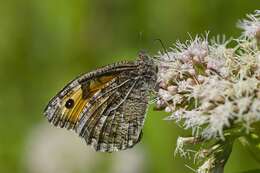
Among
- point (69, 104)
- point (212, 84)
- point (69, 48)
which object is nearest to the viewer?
point (212, 84)

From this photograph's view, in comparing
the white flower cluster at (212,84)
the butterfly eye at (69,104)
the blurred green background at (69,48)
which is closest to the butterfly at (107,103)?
the butterfly eye at (69,104)

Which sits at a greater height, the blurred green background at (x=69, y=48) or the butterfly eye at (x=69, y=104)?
the blurred green background at (x=69, y=48)

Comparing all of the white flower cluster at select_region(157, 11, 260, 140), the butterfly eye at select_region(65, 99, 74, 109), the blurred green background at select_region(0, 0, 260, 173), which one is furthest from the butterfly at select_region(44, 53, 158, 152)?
the blurred green background at select_region(0, 0, 260, 173)

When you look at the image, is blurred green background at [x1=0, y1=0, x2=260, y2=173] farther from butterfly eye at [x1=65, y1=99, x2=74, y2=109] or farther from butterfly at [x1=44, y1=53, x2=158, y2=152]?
butterfly eye at [x1=65, y1=99, x2=74, y2=109]

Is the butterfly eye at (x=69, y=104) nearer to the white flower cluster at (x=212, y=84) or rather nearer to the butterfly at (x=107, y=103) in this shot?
the butterfly at (x=107, y=103)

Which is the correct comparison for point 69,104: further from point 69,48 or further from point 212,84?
point 69,48

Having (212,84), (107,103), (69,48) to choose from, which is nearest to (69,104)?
(107,103)

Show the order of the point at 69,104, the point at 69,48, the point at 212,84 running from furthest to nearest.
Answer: the point at 69,48
the point at 69,104
the point at 212,84

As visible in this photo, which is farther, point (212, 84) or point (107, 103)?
point (107, 103)
